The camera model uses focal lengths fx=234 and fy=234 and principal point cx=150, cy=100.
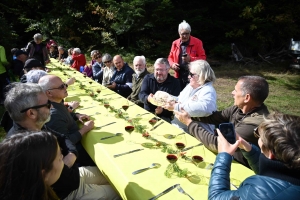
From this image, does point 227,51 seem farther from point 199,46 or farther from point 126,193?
point 126,193

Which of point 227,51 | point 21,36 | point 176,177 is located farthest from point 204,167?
point 21,36

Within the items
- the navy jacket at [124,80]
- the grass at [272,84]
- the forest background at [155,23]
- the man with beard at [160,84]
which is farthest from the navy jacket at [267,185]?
the forest background at [155,23]

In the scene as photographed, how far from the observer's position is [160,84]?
11.7ft

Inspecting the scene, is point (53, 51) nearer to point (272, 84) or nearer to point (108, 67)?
point (108, 67)

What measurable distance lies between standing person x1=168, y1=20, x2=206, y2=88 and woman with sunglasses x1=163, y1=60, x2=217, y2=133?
6.05 feet

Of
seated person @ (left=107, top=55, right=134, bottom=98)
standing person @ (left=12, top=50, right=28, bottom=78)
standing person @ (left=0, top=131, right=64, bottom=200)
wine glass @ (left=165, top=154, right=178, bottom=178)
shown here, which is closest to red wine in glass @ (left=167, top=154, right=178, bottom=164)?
wine glass @ (left=165, top=154, right=178, bottom=178)

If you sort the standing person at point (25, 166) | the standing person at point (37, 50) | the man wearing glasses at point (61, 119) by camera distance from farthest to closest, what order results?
the standing person at point (37, 50) < the man wearing glasses at point (61, 119) < the standing person at point (25, 166)

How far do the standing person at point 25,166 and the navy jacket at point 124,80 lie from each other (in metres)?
3.42

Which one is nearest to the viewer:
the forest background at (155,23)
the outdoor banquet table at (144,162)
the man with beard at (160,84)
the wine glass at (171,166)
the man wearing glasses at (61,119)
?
the outdoor banquet table at (144,162)

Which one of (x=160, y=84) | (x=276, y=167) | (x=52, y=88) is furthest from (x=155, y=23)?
(x=276, y=167)

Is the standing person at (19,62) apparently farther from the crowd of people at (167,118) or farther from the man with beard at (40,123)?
the man with beard at (40,123)

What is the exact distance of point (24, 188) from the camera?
3.31 ft

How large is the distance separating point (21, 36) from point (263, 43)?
45.5ft

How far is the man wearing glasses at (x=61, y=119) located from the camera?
2176mm
